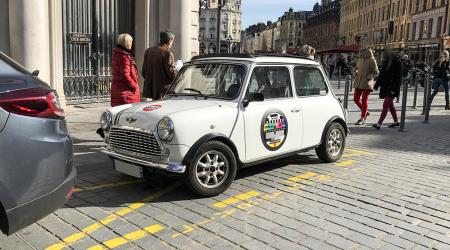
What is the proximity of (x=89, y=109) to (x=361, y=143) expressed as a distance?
687cm

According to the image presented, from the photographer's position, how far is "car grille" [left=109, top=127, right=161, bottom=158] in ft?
16.1

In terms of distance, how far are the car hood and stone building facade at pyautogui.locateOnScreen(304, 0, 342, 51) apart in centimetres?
9570

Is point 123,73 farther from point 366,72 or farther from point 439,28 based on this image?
point 439,28

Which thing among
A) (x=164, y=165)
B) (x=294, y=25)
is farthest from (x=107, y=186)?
(x=294, y=25)

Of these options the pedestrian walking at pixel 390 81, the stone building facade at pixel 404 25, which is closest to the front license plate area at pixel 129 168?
the pedestrian walking at pixel 390 81

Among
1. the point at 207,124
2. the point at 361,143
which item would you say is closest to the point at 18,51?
the point at 207,124

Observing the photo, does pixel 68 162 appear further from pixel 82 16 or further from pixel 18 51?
pixel 82 16

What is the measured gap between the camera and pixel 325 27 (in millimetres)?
116875

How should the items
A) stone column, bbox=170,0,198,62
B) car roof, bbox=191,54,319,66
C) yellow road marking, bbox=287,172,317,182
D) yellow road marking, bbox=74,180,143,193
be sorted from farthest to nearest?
stone column, bbox=170,0,198,62
yellow road marking, bbox=287,172,317,182
car roof, bbox=191,54,319,66
yellow road marking, bbox=74,180,143,193

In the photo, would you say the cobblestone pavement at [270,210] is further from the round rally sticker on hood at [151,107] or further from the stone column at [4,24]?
the stone column at [4,24]

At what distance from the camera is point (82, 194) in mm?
5152

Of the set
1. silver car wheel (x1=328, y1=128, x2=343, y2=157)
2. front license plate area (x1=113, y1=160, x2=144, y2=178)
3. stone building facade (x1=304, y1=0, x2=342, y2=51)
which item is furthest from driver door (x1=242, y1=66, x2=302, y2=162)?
stone building facade (x1=304, y1=0, x2=342, y2=51)

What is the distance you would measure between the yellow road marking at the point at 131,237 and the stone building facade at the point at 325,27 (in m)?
97.2

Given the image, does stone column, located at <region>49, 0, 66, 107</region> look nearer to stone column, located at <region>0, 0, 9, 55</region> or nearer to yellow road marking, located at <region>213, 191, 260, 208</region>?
stone column, located at <region>0, 0, 9, 55</region>
